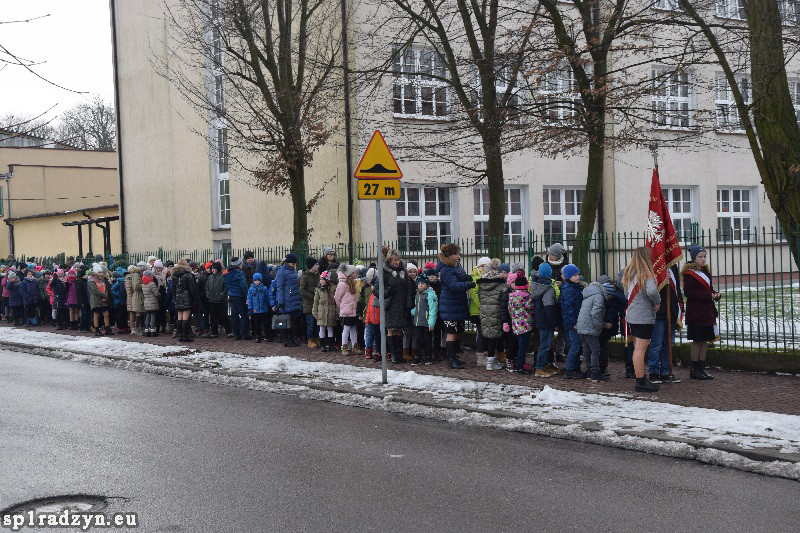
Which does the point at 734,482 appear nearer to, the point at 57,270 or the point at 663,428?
the point at 663,428

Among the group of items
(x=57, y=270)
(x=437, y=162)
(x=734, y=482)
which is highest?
(x=437, y=162)

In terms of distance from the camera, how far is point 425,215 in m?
24.2

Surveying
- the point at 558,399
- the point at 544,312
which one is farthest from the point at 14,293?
the point at 558,399

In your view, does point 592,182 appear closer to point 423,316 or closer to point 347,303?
point 423,316

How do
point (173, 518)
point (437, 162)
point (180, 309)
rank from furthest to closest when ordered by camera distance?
point (437, 162)
point (180, 309)
point (173, 518)

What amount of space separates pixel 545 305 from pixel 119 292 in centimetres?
1251

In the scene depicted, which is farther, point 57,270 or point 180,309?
point 57,270

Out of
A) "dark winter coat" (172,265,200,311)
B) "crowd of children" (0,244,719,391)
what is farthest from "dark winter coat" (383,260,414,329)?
"dark winter coat" (172,265,200,311)

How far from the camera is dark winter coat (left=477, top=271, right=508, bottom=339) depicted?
12562mm

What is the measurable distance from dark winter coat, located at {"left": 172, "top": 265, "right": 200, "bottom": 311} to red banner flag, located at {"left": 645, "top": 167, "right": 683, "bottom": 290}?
1044cm

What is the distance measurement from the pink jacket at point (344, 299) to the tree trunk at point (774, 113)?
676 centimetres

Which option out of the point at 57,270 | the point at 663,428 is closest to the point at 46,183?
the point at 57,270

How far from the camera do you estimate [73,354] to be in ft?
55.1

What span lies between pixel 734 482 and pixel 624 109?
1082cm
